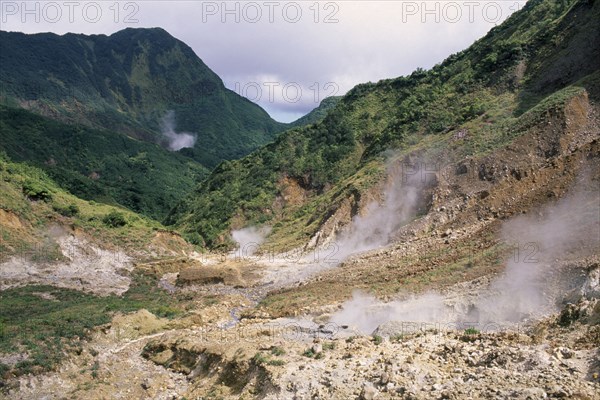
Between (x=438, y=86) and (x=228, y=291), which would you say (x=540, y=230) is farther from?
(x=438, y=86)

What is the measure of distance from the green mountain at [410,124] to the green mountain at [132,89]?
208ft

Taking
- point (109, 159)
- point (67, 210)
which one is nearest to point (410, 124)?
point (67, 210)

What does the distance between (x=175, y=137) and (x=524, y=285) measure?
12996 cm

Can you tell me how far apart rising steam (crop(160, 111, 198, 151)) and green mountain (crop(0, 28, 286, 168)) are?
1.40 m

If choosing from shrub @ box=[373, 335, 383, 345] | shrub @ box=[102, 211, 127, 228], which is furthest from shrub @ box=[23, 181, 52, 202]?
shrub @ box=[373, 335, 383, 345]

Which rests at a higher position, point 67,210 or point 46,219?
point 67,210

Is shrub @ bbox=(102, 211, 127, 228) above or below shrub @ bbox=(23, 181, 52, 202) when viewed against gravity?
below

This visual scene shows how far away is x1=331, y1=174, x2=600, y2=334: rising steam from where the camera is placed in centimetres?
1563

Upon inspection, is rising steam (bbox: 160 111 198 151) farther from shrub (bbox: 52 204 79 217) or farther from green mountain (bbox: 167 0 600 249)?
shrub (bbox: 52 204 79 217)

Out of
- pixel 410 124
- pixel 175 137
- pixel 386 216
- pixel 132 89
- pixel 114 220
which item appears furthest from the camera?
pixel 132 89

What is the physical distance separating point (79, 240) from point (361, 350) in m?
26.3

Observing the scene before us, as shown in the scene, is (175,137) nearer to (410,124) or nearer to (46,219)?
(46,219)

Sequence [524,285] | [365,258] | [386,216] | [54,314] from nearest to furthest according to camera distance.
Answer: [524,285] < [54,314] < [365,258] < [386,216]

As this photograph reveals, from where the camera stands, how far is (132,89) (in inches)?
5979
